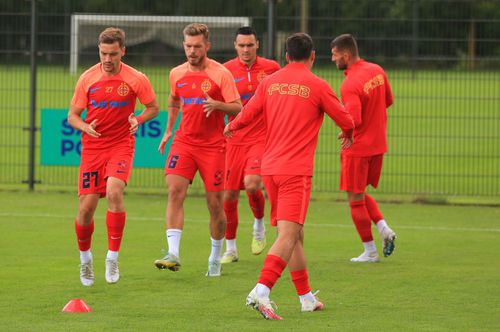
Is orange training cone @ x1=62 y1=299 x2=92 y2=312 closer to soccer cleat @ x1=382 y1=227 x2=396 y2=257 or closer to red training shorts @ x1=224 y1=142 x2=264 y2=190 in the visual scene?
red training shorts @ x1=224 y1=142 x2=264 y2=190

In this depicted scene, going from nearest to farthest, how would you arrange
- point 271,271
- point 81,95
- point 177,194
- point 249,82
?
point 271,271 → point 81,95 → point 177,194 → point 249,82

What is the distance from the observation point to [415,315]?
8609 millimetres

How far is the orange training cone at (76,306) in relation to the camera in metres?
8.54

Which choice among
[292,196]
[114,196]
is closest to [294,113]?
[292,196]

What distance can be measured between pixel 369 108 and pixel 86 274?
3.49m

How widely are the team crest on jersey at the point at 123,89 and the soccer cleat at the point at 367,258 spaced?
3035 millimetres

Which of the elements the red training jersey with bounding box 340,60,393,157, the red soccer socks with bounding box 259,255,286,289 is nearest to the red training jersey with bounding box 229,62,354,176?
the red soccer socks with bounding box 259,255,286,289

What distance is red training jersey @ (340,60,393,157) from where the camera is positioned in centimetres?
1138

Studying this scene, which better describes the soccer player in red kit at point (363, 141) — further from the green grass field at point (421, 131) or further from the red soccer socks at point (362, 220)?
the green grass field at point (421, 131)

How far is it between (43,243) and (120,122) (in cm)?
279

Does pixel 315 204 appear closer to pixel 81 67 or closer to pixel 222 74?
pixel 81 67

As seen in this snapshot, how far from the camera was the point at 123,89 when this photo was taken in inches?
398

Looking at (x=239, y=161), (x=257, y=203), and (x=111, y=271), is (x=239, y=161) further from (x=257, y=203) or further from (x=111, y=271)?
(x=111, y=271)

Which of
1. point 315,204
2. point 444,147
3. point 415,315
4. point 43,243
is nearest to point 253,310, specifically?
point 415,315
